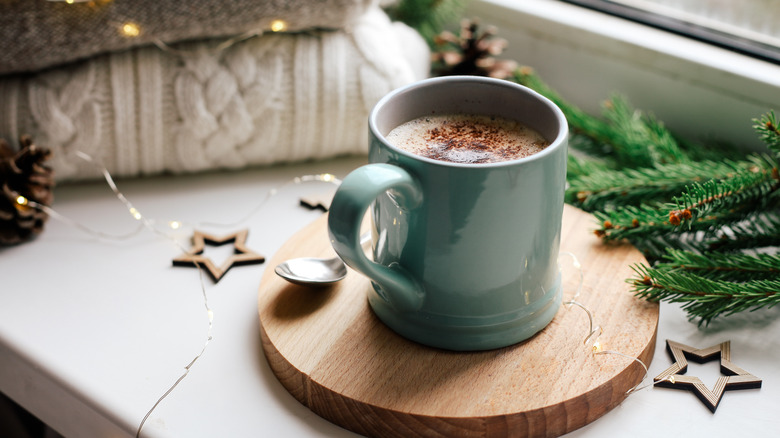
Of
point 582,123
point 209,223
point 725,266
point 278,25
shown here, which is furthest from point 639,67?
point 209,223

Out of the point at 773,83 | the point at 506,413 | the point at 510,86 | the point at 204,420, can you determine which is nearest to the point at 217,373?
the point at 204,420

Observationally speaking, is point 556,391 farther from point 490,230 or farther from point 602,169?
point 602,169

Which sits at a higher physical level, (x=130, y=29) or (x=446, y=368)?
(x=130, y=29)

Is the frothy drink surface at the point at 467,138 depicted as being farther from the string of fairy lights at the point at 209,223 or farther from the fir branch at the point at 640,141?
the fir branch at the point at 640,141

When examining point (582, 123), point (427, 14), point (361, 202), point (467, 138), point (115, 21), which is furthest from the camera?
point (427, 14)

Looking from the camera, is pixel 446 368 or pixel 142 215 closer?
pixel 446 368

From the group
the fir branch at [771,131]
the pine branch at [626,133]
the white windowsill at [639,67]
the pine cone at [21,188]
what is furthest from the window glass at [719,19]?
the pine cone at [21,188]

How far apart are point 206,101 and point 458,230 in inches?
14.2

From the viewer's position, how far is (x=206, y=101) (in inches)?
28.0

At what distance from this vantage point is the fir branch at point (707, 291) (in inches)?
21.7

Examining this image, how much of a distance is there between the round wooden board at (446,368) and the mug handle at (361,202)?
67 millimetres

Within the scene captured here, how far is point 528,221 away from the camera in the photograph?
48 centimetres

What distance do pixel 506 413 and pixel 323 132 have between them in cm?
40

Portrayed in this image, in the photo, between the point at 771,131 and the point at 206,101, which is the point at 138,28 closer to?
the point at 206,101
